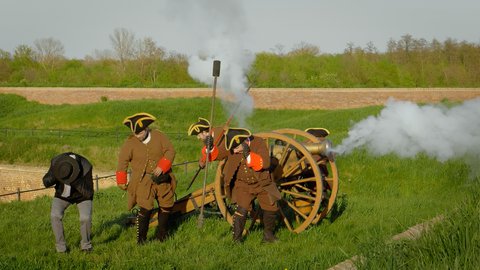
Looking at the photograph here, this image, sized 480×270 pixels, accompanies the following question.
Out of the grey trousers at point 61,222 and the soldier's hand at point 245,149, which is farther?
the soldier's hand at point 245,149

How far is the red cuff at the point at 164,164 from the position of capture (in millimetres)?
7066

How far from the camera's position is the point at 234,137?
7.13 metres

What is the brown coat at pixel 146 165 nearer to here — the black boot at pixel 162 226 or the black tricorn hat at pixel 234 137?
the black boot at pixel 162 226

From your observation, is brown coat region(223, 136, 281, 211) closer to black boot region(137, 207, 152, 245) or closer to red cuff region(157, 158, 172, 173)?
red cuff region(157, 158, 172, 173)

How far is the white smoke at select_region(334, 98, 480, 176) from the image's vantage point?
508 inches

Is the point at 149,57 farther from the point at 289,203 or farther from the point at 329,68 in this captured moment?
the point at 289,203

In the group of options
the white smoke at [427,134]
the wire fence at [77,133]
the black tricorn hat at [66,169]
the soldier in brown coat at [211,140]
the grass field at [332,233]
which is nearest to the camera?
the grass field at [332,233]

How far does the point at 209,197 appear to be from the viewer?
830cm

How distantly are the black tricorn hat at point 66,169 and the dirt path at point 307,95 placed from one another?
1088 inches

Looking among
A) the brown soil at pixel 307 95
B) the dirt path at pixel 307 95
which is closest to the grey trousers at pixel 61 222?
the brown soil at pixel 307 95

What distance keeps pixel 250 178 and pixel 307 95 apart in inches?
1156

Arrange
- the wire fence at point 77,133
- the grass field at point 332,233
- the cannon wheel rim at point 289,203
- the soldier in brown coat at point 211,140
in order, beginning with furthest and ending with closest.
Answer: the wire fence at point 77,133 < the soldier in brown coat at point 211,140 < the cannon wheel rim at point 289,203 < the grass field at point 332,233

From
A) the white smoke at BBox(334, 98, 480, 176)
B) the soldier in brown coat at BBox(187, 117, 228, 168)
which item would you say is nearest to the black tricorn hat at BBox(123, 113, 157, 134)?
the soldier in brown coat at BBox(187, 117, 228, 168)

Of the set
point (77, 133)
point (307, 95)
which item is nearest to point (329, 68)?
point (307, 95)
